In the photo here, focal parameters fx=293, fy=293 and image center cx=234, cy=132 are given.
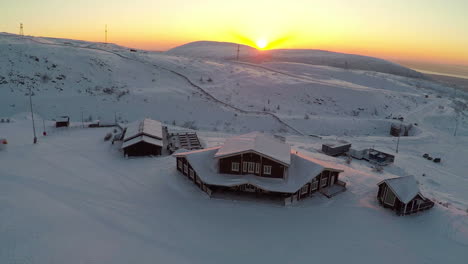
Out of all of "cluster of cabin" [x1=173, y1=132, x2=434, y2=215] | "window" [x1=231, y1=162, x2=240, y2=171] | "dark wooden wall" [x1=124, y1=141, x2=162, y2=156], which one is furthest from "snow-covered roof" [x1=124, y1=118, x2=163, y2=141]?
"window" [x1=231, y1=162, x2=240, y2=171]

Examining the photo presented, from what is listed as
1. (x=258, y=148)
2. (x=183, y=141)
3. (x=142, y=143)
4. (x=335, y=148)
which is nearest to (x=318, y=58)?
(x=335, y=148)

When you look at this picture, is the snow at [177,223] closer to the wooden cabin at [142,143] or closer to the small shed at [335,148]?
the wooden cabin at [142,143]

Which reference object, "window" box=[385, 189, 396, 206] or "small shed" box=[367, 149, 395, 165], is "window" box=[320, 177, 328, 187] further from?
"small shed" box=[367, 149, 395, 165]

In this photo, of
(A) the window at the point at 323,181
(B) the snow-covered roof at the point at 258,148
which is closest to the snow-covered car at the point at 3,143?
(B) the snow-covered roof at the point at 258,148

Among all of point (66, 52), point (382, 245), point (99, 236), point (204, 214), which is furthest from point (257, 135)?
point (66, 52)

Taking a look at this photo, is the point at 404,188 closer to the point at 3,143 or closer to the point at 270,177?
the point at 270,177
